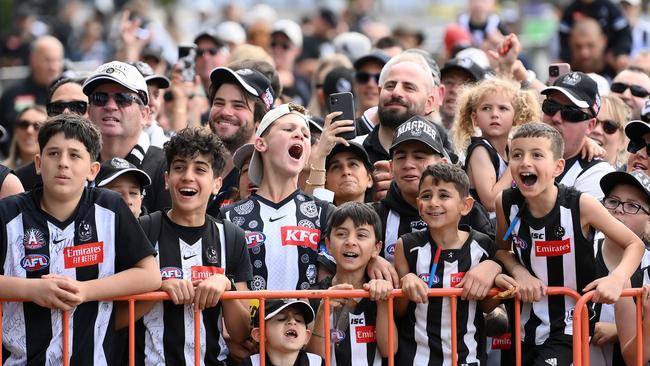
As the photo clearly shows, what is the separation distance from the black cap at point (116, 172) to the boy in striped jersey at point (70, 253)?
1.94ft

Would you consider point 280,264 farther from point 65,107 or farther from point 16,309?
point 65,107

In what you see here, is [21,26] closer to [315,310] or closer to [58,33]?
[58,33]

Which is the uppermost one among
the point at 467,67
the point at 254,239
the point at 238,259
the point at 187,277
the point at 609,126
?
the point at 467,67

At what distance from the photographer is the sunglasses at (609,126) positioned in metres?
9.17

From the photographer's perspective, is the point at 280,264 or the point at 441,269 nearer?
the point at 441,269

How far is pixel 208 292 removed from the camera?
6.61 metres

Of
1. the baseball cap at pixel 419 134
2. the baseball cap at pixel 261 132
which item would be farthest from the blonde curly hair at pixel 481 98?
the baseball cap at pixel 261 132

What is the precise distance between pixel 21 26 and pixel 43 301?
1676cm

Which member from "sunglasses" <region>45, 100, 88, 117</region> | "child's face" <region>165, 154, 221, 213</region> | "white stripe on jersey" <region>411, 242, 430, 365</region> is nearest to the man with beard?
"sunglasses" <region>45, 100, 88, 117</region>

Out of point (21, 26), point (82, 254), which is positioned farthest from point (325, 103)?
point (21, 26)

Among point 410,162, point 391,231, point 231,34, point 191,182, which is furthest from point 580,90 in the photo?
point 231,34

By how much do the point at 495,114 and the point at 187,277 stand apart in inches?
110

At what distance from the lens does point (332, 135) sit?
312 inches

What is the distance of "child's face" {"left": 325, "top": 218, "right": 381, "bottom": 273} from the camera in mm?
7074
